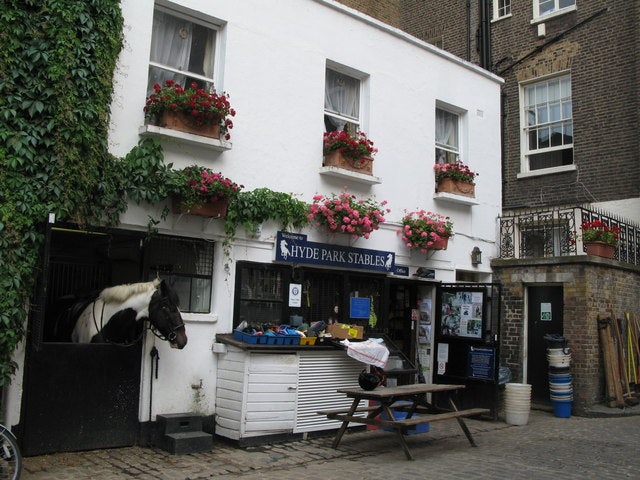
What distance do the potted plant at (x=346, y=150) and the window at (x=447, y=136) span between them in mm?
2590

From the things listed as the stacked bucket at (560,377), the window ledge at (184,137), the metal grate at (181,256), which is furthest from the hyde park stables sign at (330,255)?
the stacked bucket at (560,377)

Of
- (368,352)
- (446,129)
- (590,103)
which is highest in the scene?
(590,103)

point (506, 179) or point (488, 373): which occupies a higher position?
point (506, 179)

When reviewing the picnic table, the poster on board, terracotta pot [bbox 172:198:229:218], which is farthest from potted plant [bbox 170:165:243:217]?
the poster on board

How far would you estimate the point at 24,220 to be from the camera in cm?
659

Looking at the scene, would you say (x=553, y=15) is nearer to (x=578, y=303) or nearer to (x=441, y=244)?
(x=578, y=303)

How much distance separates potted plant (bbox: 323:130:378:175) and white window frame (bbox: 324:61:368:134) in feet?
1.42

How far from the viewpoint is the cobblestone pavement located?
22.4ft

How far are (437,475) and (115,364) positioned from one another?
13.0ft

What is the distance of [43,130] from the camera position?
266 inches

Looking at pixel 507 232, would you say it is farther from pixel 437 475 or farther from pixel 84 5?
pixel 84 5

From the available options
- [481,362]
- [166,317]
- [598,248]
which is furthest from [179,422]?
[598,248]

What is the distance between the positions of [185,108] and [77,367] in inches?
133

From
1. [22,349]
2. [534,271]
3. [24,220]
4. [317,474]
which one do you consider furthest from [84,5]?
[534,271]
